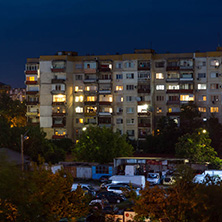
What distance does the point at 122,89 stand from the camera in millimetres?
73125

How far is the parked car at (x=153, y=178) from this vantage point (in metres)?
43.3

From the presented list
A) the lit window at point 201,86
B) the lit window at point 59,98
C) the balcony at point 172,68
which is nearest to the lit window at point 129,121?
the balcony at point 172,68

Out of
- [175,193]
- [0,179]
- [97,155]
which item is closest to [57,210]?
[0,179]

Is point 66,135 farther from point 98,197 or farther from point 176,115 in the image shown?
point 98,197

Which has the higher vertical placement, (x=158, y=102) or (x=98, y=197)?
(x=158, y=102)

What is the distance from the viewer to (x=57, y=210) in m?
19.9

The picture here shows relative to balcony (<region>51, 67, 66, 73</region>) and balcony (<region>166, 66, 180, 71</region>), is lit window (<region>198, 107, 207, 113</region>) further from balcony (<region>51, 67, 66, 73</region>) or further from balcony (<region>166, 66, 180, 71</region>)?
balcony (<region>51, 67, 66, 73</region>)

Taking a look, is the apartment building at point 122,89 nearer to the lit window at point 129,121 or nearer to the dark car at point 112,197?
the lit window at point 129,121

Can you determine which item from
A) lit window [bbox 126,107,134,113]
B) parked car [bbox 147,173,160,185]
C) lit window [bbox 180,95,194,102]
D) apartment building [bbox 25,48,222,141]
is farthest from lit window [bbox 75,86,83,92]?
parked car [bbox 147,173,160,185]

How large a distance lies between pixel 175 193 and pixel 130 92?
178 ft

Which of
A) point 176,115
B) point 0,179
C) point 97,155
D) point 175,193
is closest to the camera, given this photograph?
point 0,179

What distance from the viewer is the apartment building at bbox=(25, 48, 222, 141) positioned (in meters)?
70.7

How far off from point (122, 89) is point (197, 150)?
A: 2651cm

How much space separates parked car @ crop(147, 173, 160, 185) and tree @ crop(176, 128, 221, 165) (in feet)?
22.4
